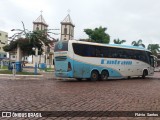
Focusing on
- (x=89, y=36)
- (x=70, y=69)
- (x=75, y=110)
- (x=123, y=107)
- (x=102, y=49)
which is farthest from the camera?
(x=89, y=36)

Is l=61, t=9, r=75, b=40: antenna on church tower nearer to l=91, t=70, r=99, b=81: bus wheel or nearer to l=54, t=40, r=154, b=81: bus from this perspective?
l=54, t=40, r=154, b=81: bus

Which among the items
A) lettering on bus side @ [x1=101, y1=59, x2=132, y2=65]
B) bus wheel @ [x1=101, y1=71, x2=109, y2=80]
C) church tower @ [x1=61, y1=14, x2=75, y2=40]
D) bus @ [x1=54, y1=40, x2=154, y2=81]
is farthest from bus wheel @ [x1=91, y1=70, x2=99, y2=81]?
church tower @ [x1=61, y1=14, x2=75, y2=40]

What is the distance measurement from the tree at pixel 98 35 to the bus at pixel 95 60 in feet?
132

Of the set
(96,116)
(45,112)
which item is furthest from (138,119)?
(45,112)

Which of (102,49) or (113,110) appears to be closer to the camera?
(113,110)

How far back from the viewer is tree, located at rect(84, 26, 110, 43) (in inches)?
2714

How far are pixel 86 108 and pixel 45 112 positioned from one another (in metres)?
1.51

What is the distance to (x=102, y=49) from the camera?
23859mm

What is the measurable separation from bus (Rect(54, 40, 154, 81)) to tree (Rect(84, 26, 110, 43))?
1585 inches

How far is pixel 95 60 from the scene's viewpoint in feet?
76.1

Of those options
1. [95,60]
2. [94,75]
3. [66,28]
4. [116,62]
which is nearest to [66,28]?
[66,28]

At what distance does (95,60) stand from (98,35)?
46.2 metres

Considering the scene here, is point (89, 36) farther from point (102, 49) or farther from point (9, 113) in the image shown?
point (9, 113)

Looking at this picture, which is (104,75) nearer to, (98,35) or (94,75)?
(94,75)
